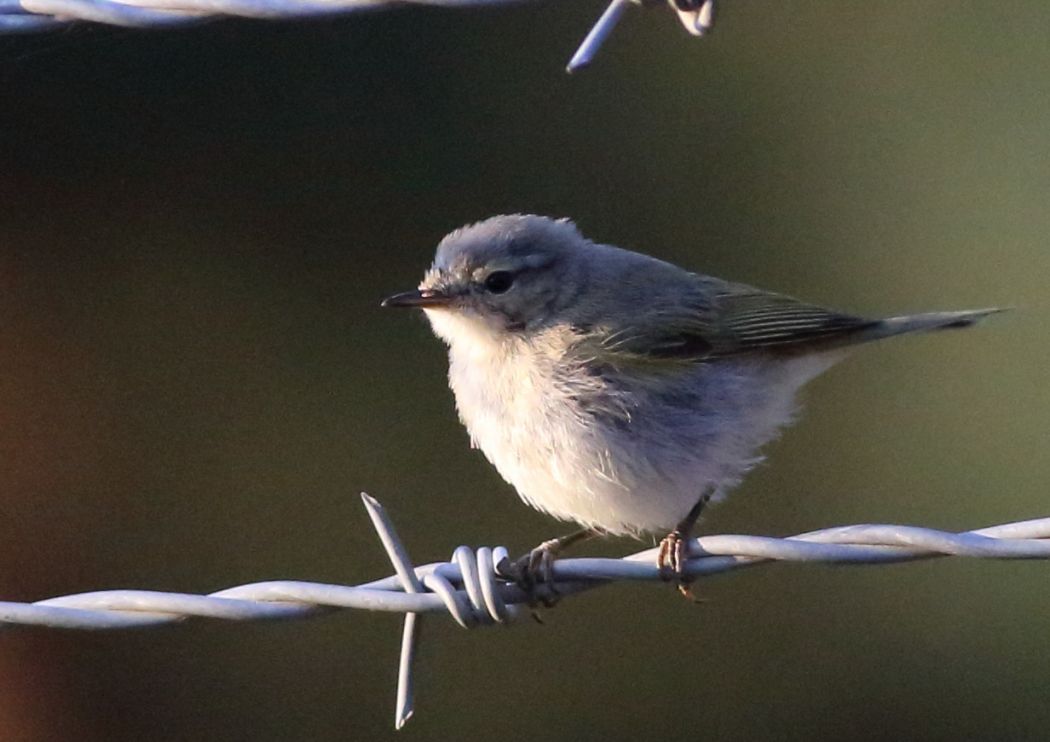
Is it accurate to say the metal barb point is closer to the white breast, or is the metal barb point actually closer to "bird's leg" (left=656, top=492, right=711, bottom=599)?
"bird's leg" (left=656, top=492, right=711, bottom=599)

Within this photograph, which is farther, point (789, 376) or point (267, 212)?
point (267, 212)

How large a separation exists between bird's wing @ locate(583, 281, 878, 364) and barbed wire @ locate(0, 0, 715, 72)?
36.5 inches

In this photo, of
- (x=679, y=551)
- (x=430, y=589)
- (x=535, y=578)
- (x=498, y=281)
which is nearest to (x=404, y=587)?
(x=430, y=589)

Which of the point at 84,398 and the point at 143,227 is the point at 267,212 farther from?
the point at 84,398

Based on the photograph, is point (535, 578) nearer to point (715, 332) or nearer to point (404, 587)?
point (404, 587)

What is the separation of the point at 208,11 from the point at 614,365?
1.23 meters

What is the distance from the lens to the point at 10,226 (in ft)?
18.6

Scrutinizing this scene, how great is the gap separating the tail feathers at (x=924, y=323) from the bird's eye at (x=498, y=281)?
88cm

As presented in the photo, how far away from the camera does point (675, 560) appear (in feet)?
8.37

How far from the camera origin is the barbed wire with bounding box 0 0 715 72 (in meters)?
2.23

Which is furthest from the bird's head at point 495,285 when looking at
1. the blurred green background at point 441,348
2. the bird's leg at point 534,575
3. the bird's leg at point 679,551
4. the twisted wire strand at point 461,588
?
the blurred green background at point 441,348

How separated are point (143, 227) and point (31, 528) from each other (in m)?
1.33

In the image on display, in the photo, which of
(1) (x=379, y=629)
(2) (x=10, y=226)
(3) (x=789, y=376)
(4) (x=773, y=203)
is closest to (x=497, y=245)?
(3) (x=789, y=376)

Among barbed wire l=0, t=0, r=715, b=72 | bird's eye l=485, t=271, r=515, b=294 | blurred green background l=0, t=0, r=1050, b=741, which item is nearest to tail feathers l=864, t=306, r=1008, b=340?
bird's eye l=485, t=271, r=515, b=294
